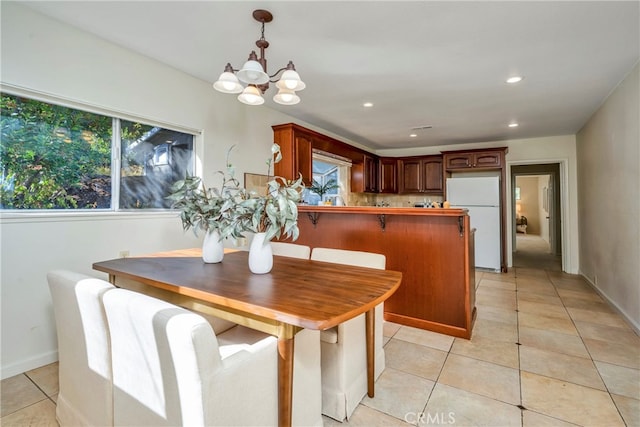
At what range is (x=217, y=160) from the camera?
3229 mm

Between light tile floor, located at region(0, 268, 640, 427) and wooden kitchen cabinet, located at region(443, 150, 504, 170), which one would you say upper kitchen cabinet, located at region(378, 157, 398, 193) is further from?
light tile floor, located at region(0, 268, 640, 427)

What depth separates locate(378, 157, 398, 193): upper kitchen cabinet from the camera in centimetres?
623

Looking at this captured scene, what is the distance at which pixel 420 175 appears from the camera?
20.4 ft

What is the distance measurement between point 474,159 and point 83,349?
5.89 m

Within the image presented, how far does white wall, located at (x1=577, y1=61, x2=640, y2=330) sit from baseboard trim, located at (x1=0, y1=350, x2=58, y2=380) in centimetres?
483

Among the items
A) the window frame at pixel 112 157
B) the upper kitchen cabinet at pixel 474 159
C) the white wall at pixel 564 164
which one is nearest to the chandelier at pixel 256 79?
the window frame at pixel 112 157

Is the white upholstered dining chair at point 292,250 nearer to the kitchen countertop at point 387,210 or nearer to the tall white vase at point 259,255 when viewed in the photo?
the tall white vase at point 259,255

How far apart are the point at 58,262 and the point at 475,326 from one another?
3527 mm

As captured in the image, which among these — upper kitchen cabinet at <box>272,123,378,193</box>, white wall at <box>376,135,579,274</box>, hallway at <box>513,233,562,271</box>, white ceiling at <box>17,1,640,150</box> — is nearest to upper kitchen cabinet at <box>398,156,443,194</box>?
white wall at <box>376,135,579,274</box>

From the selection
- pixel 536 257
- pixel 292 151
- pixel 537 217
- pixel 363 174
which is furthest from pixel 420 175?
pixel 537 217

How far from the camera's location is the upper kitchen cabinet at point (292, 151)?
3.79 metres

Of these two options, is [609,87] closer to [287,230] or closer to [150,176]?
[287,230]

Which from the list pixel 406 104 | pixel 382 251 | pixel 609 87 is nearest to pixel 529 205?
pixel 609 87

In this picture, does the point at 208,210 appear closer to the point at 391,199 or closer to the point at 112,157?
the point at 112,157
